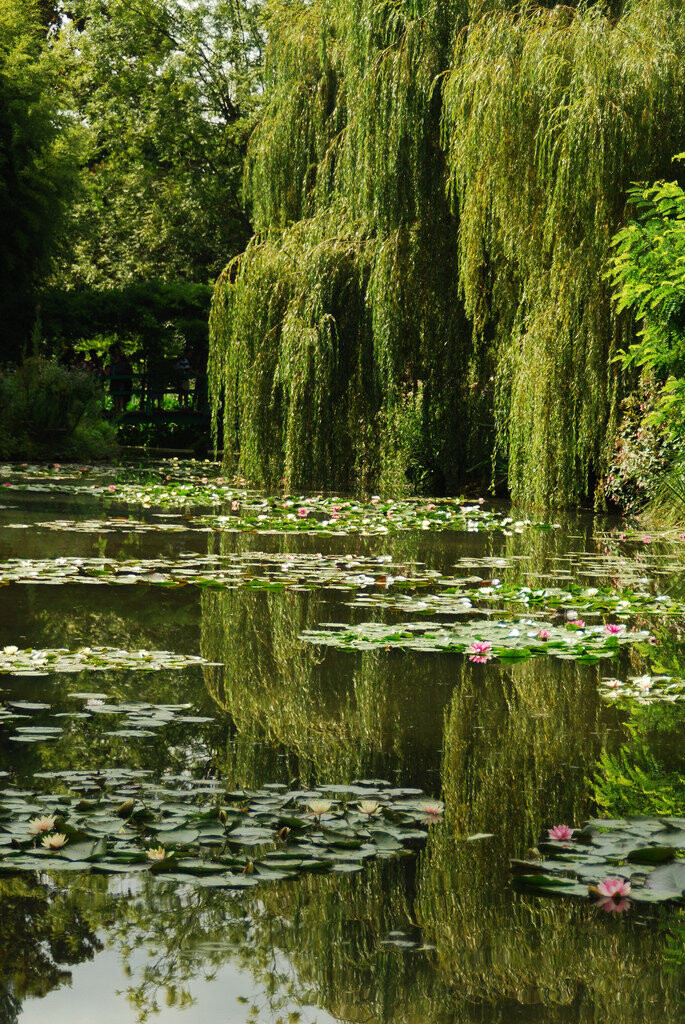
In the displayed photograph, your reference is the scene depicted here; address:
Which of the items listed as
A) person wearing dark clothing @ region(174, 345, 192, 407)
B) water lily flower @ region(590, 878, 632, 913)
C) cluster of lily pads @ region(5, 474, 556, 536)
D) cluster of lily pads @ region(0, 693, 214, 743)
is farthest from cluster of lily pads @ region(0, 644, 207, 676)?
person wearing dark clothing @ region(174, 345, 192, 407)

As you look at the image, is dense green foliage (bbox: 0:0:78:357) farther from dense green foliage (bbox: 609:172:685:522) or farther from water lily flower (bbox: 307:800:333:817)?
water lily flower (bbox: 307:800:333:817)

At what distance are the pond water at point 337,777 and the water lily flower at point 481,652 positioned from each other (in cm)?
6

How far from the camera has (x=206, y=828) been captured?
2.79 m

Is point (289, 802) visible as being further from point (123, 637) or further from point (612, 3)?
point (612, 3)

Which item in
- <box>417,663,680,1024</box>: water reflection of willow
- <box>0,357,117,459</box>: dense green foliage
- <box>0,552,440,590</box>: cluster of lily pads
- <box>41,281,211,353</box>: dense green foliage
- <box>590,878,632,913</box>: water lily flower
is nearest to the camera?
<box>417,663,680,1024</box>: water reflection of willow

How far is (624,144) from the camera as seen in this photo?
10953mm

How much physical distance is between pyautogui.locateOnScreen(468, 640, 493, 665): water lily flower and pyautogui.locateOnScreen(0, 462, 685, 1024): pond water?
0.06 m

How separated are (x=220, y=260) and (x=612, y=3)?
18378 mm

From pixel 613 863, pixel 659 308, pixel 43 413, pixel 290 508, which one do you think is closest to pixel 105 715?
pixel 613 863

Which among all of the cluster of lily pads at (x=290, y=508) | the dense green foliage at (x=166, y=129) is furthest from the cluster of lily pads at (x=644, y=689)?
the dense green foliage at (x=166, y=129)

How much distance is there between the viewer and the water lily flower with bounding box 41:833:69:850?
8.59 ft

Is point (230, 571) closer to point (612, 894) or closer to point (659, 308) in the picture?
point (659, 308)

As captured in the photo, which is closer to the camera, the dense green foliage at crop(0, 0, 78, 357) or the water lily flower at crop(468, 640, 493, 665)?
the water lily flower at crop(468, 640, 493, 665)

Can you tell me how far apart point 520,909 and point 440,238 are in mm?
11957
